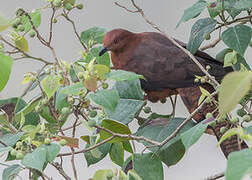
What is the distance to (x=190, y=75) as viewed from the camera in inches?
33.5

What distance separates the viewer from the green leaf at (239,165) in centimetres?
39

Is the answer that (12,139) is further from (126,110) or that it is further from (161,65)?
(161,65)

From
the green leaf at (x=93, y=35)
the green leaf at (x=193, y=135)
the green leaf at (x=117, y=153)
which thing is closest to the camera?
the green leaf at (x=193, y=135)

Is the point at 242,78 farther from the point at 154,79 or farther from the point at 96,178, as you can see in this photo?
the point at 154,79

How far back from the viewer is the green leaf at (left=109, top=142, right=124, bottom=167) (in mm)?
780

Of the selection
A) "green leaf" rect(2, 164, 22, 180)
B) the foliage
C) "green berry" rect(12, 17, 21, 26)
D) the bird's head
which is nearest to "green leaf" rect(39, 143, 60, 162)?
the foliage

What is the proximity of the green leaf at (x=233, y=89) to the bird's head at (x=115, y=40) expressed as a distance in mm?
579

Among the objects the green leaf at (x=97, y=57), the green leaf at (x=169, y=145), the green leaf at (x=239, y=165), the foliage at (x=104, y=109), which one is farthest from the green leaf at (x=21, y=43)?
the green leaf at (x=239, y=165)

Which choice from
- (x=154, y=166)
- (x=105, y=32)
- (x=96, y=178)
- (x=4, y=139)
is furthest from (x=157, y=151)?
(x=105, y=32)

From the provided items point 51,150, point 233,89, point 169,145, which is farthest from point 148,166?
point 233,89

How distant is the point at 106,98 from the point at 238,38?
0.24 m

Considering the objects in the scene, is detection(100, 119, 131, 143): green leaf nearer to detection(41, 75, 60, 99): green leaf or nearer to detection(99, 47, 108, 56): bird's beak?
detection(41, 75, 60, 99): green leaf

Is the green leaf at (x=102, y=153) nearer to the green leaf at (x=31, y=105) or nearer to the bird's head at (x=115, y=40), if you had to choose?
the green leaf at (x=31, y=105)

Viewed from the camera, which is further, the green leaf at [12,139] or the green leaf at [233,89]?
the green leaf at [12,139]
